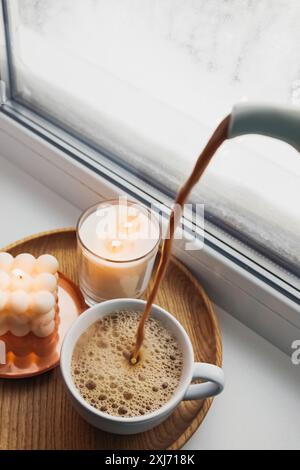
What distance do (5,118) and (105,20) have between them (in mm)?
237

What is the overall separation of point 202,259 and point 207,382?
212 mm

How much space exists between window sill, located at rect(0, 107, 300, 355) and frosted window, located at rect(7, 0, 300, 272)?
0.05 meters

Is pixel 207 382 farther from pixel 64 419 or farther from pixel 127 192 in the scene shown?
pixel 127 192

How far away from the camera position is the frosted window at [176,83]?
0.68m

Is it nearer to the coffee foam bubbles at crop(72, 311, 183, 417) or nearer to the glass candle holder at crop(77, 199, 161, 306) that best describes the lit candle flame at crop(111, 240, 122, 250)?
the glass candle holder at crop(77, 199, 161, 306)

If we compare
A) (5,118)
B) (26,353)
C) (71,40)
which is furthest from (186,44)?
(26,353)

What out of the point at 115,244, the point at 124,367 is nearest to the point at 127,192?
the point at 115,244

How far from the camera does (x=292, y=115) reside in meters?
0.42

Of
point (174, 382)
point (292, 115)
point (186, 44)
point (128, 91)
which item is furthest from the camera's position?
point (128, 91)

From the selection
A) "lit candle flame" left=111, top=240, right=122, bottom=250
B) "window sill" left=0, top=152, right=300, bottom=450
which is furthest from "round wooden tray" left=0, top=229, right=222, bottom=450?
"lit candle flame" left=111, top=240, right=122, bottom=250

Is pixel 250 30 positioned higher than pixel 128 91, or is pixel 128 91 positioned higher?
pixel 250 30

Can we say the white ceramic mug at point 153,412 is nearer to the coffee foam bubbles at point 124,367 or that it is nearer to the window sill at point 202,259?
the coffee foam bubbles at point 124,367

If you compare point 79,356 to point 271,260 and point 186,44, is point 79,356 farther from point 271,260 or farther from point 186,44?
point 186,44

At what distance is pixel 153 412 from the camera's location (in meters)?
0.58
